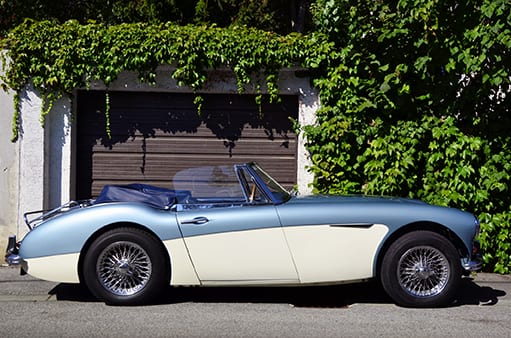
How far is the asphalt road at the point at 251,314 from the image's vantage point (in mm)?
5680

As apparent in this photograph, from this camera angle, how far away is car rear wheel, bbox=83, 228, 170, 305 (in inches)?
251

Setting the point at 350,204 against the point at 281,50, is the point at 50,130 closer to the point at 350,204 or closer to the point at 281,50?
the point at 281,50

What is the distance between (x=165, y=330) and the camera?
567 centimetres

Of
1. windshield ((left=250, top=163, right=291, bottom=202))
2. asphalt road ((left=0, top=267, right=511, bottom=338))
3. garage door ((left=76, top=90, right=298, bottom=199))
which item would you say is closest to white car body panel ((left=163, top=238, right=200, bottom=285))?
asphalt road ((left=0, top=267, right=511, bottom=338))

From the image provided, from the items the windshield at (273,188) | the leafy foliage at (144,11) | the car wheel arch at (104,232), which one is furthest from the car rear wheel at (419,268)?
the leafy foliage at (144,11)

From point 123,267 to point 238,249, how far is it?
106cm

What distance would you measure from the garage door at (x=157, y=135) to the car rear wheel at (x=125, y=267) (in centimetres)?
315

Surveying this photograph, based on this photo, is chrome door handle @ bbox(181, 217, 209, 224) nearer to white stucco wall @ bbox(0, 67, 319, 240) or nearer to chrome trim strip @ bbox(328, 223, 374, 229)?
chrome trim strip @ bbox(328, 223, 374, 229)

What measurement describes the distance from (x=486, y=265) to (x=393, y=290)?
2.78 meters

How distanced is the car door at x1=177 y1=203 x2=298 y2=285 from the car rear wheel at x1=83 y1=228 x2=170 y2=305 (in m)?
0.33

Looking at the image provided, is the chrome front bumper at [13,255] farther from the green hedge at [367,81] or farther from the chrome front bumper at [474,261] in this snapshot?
the chrome front bumper at [474,261]

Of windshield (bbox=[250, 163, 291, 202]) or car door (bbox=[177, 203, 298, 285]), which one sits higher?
windshield (bbox=[250, 163, 291, 202])

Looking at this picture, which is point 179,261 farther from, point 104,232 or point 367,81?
point 367,81

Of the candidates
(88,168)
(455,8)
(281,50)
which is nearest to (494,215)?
A: (455,8)
